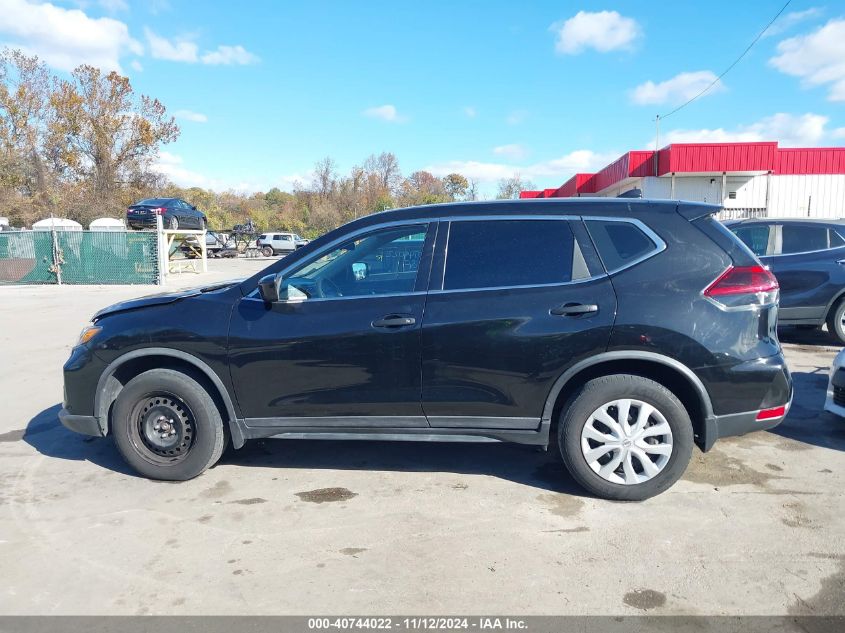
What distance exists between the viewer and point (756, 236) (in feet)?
29.2

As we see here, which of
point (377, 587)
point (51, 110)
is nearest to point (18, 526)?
point (377, 587)

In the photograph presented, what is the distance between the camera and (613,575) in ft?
10.3

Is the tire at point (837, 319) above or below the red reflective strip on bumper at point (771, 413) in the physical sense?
above

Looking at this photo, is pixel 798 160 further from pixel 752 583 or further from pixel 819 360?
pixel 752 583

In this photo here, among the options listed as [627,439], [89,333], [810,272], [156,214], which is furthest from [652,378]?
[156,214]

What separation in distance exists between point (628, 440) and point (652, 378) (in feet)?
1.42

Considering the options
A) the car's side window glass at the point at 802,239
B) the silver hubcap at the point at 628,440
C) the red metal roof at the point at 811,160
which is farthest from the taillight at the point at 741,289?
the red metal roof at the point at 811,160

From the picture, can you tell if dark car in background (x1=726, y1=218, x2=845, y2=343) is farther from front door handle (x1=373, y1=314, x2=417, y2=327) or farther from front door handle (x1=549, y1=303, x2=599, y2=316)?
front door handle (x1=373, y1=314, x2=417, y2=327)

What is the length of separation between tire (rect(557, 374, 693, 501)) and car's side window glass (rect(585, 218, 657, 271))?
2.42 feet

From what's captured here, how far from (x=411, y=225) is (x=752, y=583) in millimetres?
2835

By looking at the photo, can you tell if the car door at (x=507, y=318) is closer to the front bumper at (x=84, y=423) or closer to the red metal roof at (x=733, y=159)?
the front bumper at (x=84, y=423)

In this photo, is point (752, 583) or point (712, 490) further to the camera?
point (712, 490)

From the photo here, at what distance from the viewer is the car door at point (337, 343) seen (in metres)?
4.03

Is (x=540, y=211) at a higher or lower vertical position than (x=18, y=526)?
higher
